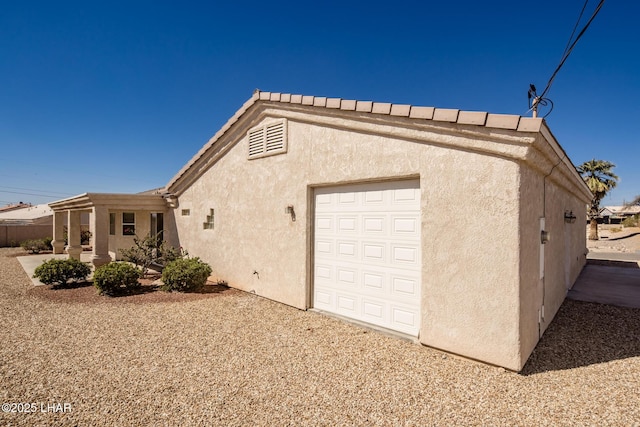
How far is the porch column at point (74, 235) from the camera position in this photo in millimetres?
14367

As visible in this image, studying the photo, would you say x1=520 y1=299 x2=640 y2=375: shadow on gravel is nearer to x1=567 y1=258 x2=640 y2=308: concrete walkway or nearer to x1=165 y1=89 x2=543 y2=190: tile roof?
Answer: x1=567 y1=258 x2=640 y2=308: concrete walkway

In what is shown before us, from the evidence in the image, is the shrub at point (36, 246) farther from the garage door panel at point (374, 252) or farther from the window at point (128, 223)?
the garage door panel at point (374, 252)

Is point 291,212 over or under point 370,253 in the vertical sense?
over

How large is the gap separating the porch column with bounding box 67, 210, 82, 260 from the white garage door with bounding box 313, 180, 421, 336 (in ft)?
40.9

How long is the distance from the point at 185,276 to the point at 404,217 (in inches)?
268

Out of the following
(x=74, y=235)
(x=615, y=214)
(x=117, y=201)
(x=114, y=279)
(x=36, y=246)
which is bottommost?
(x=36, y=246)

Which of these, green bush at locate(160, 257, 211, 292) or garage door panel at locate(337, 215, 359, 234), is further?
green bush at locate(160, 257, 211, 292)

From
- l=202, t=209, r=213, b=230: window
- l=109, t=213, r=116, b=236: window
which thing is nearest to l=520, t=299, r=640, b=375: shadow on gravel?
l=202, t=209, r=213, b=230: window

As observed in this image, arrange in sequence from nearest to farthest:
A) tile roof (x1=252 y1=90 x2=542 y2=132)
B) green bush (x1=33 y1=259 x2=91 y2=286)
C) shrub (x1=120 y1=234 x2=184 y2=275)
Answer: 1. tile roof (x1=252 y1=90 x2=542 y2=132)
2. green bush (x1=33 y1=259 x2=91 y2=286)
3. shrub (x1=120 y1=234 x2=184 y2=275)

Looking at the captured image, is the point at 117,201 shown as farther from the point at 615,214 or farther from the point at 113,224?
the point at 615,214

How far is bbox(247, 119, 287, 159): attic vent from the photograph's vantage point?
8.48 metres

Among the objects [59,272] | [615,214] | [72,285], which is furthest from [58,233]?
[615,214]

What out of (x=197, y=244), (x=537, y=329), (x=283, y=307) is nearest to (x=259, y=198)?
(x=283, y=307)

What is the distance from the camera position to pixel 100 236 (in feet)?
39.0
